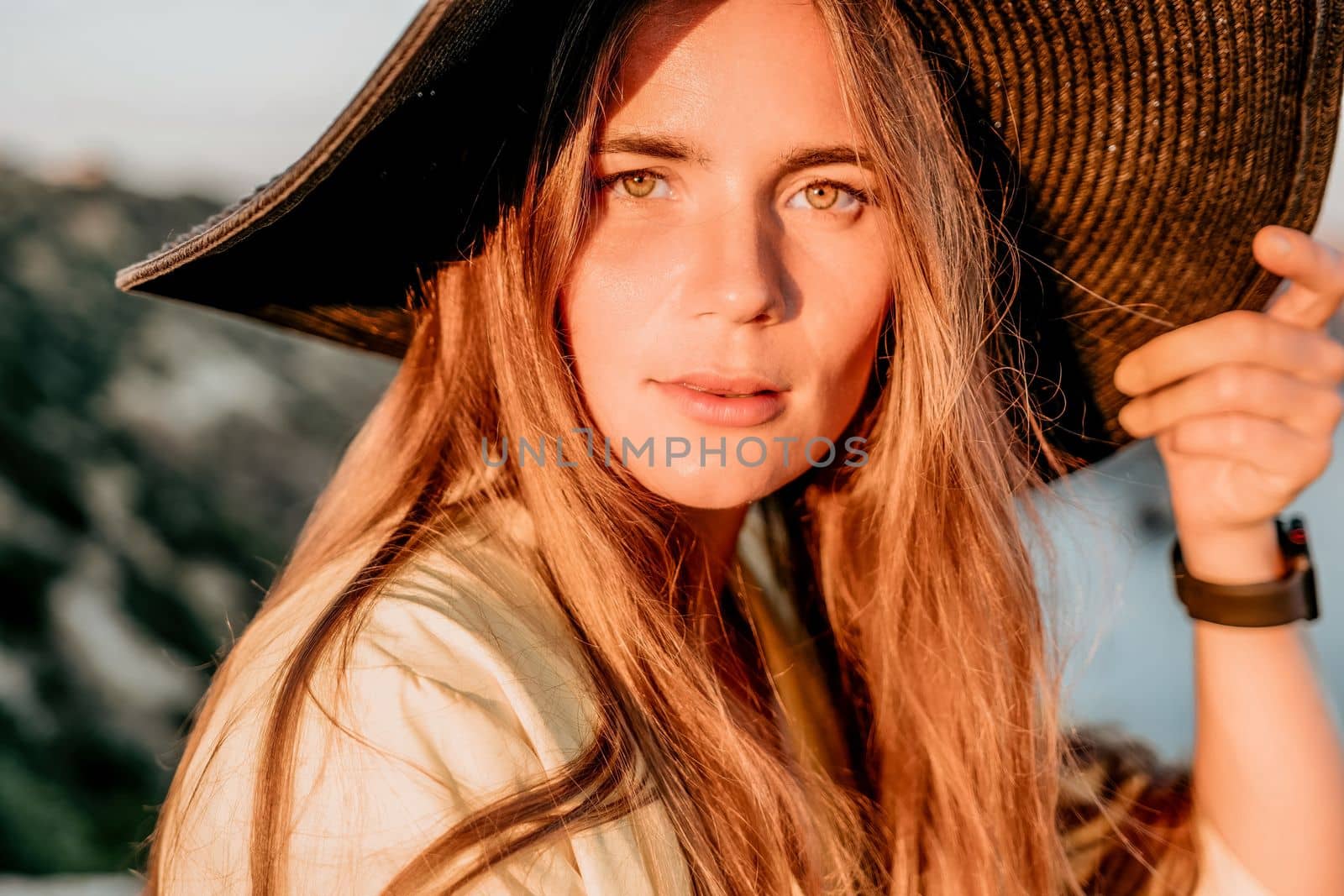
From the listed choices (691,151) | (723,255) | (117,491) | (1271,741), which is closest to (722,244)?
(723,255)

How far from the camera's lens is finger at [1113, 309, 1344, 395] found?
1.63 metres

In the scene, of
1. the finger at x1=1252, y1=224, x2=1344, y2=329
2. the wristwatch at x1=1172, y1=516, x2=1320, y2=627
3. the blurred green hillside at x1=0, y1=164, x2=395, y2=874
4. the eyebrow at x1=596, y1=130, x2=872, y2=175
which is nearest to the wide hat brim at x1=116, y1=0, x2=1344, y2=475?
the finger at x1=1252, y1=224, x2=1344, y2=329

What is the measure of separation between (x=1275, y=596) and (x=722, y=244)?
3.59ft

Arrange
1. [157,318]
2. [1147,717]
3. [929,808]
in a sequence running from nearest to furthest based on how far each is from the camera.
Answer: [929,808] → [1147,717] → [157,318]

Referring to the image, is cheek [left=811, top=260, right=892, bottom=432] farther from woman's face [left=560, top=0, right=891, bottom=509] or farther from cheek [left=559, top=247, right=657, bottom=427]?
cheek [left=559, top=247, right=657, bottom=427]

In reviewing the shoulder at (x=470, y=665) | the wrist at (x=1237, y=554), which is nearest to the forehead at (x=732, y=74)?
the shoulder at (x=470, y=665)

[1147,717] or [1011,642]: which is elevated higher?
[1011,642]

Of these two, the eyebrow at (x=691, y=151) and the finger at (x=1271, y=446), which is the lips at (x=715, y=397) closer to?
the eyebrow at (x=691, y=151)

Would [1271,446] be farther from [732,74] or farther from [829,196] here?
[732,74]

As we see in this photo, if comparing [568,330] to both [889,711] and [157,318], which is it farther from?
[157,318]

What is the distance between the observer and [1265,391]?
5.31ft

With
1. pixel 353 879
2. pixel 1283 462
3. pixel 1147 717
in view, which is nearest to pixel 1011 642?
pixel 1283 462

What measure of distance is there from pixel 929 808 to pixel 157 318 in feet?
15.0

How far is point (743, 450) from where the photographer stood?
1462 mm
